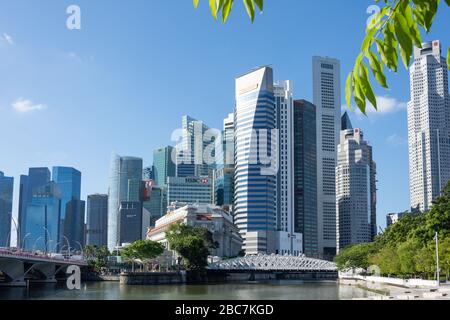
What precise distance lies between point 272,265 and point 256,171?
45461mm

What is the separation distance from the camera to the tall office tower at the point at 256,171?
7215 inches

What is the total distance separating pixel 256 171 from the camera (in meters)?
184

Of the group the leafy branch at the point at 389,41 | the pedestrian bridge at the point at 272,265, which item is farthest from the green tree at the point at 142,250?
the leafy branch at the point at 389,41

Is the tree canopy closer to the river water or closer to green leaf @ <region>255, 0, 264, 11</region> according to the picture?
the river water

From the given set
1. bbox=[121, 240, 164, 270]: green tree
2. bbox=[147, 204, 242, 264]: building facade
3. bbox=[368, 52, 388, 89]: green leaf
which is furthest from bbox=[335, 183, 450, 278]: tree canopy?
bbox=[368, 52, 388, 89]: green leaf

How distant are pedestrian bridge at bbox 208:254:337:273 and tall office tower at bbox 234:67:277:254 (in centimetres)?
3077

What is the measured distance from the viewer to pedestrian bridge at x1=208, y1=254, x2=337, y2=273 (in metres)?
134

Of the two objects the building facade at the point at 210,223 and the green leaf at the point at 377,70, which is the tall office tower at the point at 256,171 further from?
the green leaf at the point at 377,70

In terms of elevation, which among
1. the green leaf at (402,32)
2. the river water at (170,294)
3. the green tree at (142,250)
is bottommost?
the river water at (170,294)

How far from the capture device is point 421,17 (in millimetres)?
3076

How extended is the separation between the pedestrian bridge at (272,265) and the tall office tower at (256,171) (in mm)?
30770

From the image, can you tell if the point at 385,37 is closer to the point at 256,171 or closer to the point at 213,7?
the point at 213,7
